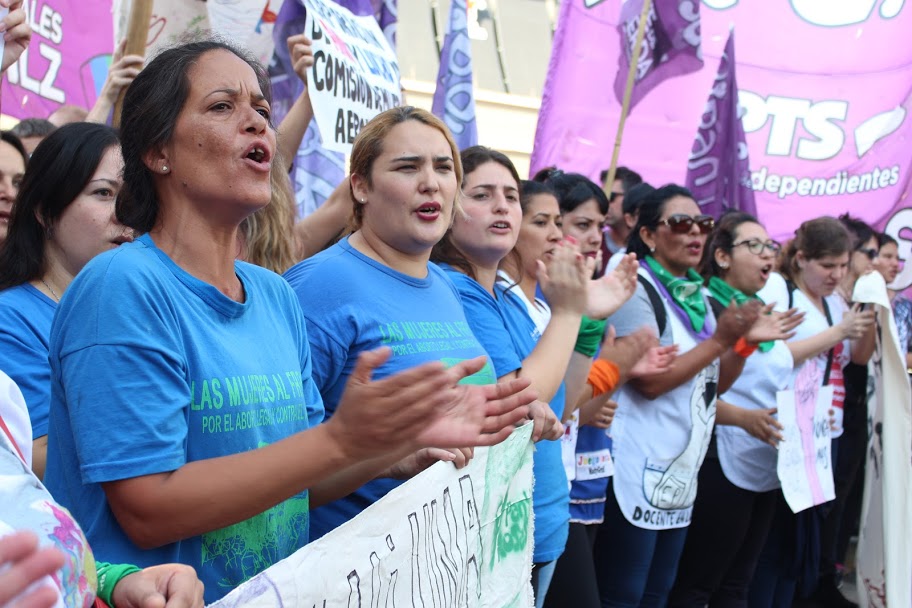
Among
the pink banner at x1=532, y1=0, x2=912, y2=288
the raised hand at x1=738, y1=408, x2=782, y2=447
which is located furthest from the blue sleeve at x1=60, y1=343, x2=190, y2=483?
the pink banner at x1=532, y1=0, x2=912, y2=288

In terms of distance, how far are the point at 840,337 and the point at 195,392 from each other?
447 cm

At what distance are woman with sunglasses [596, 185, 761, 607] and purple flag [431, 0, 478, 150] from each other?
1240mm

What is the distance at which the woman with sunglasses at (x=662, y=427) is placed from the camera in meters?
4.10

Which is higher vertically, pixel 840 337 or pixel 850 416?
pixel 840 337

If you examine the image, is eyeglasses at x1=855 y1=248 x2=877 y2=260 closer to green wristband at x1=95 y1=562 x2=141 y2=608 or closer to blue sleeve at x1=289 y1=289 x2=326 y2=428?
blue sleeve at x1=289 y1=289 x2=326 y2=428

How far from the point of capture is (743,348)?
4.69m

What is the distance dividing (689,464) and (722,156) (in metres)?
3.04

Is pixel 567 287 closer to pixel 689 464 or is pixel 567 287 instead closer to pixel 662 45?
pixel 689 464

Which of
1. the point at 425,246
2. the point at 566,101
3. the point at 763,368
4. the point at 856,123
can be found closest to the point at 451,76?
the point at 566,101

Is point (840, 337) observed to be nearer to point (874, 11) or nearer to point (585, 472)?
point (585, 472)

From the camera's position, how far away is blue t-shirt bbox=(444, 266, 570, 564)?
2.96 metres

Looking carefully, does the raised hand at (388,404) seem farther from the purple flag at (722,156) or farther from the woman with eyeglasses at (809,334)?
the purple flag at (722,156)

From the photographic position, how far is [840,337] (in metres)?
5.39

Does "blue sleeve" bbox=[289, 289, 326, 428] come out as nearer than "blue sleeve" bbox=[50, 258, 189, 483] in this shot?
No
